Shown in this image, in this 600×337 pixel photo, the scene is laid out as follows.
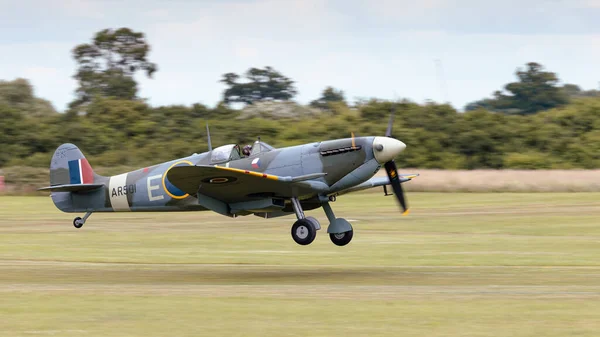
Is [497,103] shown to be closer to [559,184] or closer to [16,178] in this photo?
[559,184]

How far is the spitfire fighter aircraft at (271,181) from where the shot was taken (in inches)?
630

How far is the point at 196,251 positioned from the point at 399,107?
114 feet

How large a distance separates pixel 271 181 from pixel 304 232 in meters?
1.17

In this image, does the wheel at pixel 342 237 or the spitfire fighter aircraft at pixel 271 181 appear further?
the wheel at pixel 342 237

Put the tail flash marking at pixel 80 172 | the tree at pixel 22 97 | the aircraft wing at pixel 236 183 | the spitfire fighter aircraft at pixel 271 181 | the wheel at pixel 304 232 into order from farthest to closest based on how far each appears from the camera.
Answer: the tree at pixel 22 97, the tail flash marking at pixel 80 172, the wheel at pixel 304 232, the spitfire fighter aircraft at pixel 271 181, the aircraft wing at pixel 236 183

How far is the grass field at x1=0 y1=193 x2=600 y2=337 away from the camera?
10.7 m

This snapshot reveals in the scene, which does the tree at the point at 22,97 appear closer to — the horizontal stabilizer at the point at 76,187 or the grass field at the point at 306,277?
the grass field at the point at 306,277

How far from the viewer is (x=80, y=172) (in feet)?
65.1

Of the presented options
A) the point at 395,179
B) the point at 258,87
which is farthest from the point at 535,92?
the point at 395,179

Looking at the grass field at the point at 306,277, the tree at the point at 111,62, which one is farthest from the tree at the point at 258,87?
the grass field at the point at 306,277

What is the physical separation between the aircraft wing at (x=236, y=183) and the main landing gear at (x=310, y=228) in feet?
1.53

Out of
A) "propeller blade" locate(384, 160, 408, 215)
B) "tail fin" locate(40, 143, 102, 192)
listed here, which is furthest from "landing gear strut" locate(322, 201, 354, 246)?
"tail fin" locate(40, 143, 102, 192)

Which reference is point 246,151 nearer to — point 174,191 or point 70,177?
point 174,191

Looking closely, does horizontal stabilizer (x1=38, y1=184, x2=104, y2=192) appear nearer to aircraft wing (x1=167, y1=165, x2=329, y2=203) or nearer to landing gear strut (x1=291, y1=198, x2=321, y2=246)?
aircraft wing (x1=167, y1=165, x2=329, y2=203)
